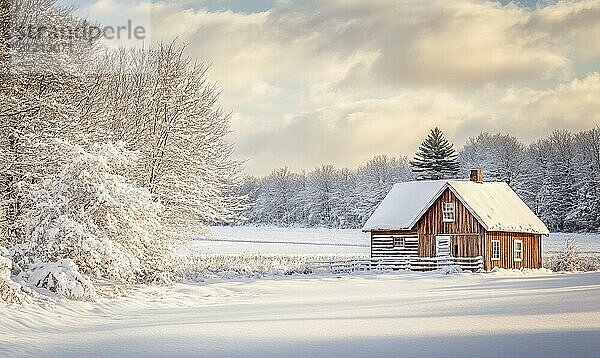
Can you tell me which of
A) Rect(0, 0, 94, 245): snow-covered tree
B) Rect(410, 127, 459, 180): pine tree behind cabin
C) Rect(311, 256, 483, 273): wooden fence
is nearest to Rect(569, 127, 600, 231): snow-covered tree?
Rect(410, 127, 459, 180): pine tree behind cabin

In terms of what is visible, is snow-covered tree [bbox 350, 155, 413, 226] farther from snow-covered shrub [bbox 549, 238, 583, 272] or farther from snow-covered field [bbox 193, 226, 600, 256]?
snow-covered shrub [bbox 549, 238, 583, 272]

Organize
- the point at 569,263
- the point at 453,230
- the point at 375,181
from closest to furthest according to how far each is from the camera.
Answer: the point at 453,230 → the point at 569,263 → the point at 375,181

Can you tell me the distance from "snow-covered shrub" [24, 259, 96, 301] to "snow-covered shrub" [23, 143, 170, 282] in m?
0.89

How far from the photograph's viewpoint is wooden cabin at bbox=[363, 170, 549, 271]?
40.7m

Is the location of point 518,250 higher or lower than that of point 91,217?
lower

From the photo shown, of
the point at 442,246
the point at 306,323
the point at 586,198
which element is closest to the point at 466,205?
the point at 442,246

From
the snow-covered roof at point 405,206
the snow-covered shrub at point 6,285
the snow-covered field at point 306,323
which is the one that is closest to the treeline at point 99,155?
the snow-covered shrub at point 6,285

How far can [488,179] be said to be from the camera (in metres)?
86.2

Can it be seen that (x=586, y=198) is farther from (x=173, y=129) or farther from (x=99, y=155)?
(x=99, y=155)

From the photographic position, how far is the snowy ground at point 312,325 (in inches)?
470

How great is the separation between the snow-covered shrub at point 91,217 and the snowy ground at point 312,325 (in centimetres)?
132

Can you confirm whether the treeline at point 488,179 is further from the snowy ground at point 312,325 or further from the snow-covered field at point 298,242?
the snowy ground at point 312,325

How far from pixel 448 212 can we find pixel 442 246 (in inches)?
81.9

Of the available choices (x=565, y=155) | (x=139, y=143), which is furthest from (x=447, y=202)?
(x=565, y=155)
